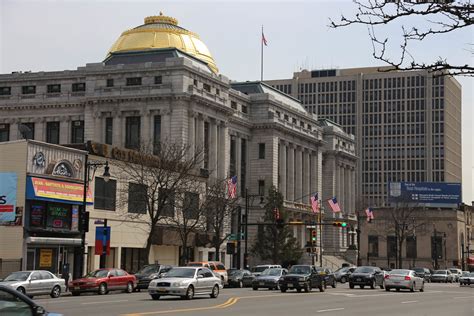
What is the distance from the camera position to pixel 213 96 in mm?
98562

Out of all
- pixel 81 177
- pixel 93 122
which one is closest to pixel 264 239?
pixel 93 122

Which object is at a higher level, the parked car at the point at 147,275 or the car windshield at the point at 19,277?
the car windshield at the point at 19,277

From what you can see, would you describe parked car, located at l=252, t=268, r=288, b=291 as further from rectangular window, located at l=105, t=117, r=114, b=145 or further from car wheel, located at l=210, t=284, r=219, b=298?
rectangular window, located at l=105, t=117, r=114, b=145

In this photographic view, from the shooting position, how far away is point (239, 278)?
2215 inches

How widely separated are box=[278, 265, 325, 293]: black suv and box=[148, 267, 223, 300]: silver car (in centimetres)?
823

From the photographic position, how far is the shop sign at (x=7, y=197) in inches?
2019

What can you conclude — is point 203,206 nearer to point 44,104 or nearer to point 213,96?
point 213,96

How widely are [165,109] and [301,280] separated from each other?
5298cm

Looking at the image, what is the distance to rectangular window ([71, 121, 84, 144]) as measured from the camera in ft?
324

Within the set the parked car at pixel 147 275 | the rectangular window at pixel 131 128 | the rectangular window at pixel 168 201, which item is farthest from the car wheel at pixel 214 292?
the rectangular window at pixel 131 128

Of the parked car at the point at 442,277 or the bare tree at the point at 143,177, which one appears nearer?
the bare tree at the point at 143,177

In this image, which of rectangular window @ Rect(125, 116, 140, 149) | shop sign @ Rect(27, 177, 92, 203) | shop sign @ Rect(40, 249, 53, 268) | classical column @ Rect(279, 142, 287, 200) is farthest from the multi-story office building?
shop sign @ Rect(40, 249, 53, 268)

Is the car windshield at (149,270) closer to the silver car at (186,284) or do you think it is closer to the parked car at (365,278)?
the silver car at (186,284)

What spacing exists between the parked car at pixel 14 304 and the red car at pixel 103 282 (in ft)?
96.4
